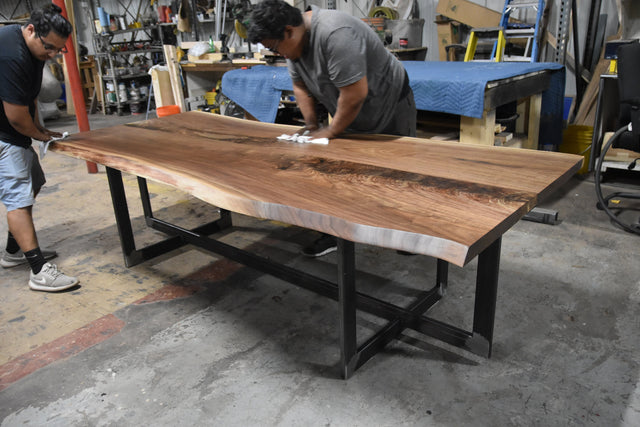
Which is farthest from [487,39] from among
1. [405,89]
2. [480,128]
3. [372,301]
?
[372,301]

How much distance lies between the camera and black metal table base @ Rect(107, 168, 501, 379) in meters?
1.50

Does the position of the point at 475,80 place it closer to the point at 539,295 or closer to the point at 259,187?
the point at 539,295

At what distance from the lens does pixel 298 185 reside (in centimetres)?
143

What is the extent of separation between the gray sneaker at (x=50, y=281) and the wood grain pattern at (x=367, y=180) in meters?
0.58

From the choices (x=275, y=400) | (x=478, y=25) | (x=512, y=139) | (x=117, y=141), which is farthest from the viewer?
(x=478, y=25)

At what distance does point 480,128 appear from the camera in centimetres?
259

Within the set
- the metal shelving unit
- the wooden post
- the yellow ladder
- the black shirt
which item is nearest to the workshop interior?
the black shirt

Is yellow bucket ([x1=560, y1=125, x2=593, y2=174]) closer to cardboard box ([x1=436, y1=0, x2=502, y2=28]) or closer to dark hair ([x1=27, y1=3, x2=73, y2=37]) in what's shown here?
cardboard box ([x1=436, y1=0, x2=502, y2=28])

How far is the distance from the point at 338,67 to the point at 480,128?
114 cm

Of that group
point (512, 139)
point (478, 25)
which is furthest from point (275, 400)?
point (478, 25)

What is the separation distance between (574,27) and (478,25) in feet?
3.14

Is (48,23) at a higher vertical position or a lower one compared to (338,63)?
higher

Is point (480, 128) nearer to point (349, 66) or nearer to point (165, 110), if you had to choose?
point (349, 66)

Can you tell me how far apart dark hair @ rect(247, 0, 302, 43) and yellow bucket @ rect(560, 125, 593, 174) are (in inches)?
107
